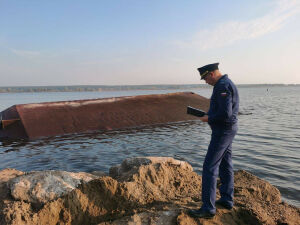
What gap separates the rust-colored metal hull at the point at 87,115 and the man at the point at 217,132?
9.88 metres

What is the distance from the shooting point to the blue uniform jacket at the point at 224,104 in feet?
10.8

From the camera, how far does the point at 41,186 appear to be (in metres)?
3.57

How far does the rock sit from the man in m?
Answer: 1.87

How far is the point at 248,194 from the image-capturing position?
14.3ft

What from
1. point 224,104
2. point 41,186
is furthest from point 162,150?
point 224,104

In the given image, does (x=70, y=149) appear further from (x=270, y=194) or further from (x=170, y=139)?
(x=270, y=194)

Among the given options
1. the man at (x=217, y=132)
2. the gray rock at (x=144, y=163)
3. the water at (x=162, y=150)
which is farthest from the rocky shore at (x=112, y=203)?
the water at (x=162, y=150)

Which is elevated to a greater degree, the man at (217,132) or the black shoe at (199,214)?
the man at (217,132)

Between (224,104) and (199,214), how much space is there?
4.86 ft

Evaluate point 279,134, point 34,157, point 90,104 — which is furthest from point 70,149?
point 279,134

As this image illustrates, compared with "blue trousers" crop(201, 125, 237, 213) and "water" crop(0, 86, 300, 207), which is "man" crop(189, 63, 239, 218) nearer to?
"blue trousers" crop(201, 125, 237, 213)

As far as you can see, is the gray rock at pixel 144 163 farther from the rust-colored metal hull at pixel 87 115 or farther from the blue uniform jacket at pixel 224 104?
the rust-colored metal hull at pixel 87 115

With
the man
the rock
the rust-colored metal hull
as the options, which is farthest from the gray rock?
the rust-colored metal hull

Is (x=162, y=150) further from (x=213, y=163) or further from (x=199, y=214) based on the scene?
(x=199, y=214)
